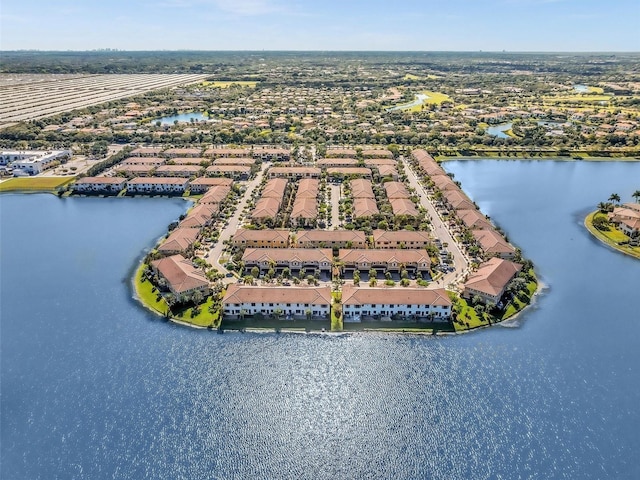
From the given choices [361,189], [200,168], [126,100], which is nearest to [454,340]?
[361,189]

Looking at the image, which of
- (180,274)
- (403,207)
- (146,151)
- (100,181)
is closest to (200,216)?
(180,274)

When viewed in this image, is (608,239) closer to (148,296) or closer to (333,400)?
(333,400)

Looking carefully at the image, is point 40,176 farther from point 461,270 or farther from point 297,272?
point 461,270

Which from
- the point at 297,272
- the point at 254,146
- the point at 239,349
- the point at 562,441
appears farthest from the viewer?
→ the point at 254,146

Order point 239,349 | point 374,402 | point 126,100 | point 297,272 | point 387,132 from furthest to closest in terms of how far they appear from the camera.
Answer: point 126,100
point 387,132
point 297,272
point 239,349
point 374,402

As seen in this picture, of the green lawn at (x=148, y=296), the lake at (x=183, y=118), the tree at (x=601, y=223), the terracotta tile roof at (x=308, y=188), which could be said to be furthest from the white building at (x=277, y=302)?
the lake at (x=183, y=118)
